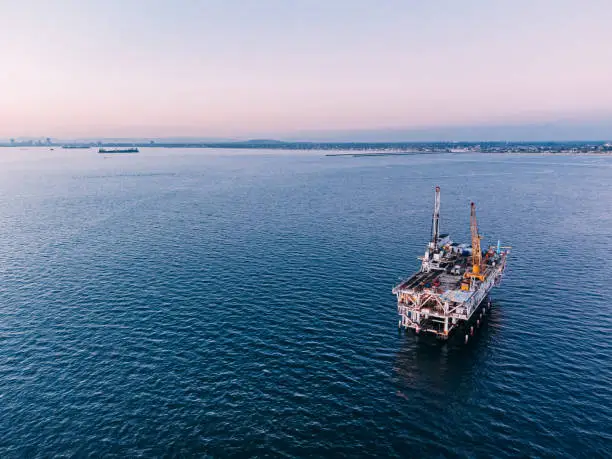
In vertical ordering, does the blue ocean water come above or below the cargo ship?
below

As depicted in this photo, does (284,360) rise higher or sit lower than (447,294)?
lower

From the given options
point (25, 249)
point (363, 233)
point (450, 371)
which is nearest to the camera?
point (450, 371)

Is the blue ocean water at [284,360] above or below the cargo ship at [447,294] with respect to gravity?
below

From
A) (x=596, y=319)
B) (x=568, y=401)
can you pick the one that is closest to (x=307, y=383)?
(x=568, y=401)

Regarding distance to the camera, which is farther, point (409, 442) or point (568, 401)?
point (568, 401)

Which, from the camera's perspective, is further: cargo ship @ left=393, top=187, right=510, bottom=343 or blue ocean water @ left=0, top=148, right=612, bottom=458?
cargo ship @ left=393, top=187, right=510, bottom=343

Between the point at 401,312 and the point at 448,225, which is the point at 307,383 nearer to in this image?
the point at 401,312

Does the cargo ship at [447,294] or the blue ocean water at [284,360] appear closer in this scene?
the blue ocean water at [284,360]

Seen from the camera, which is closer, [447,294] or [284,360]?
[284,360]
